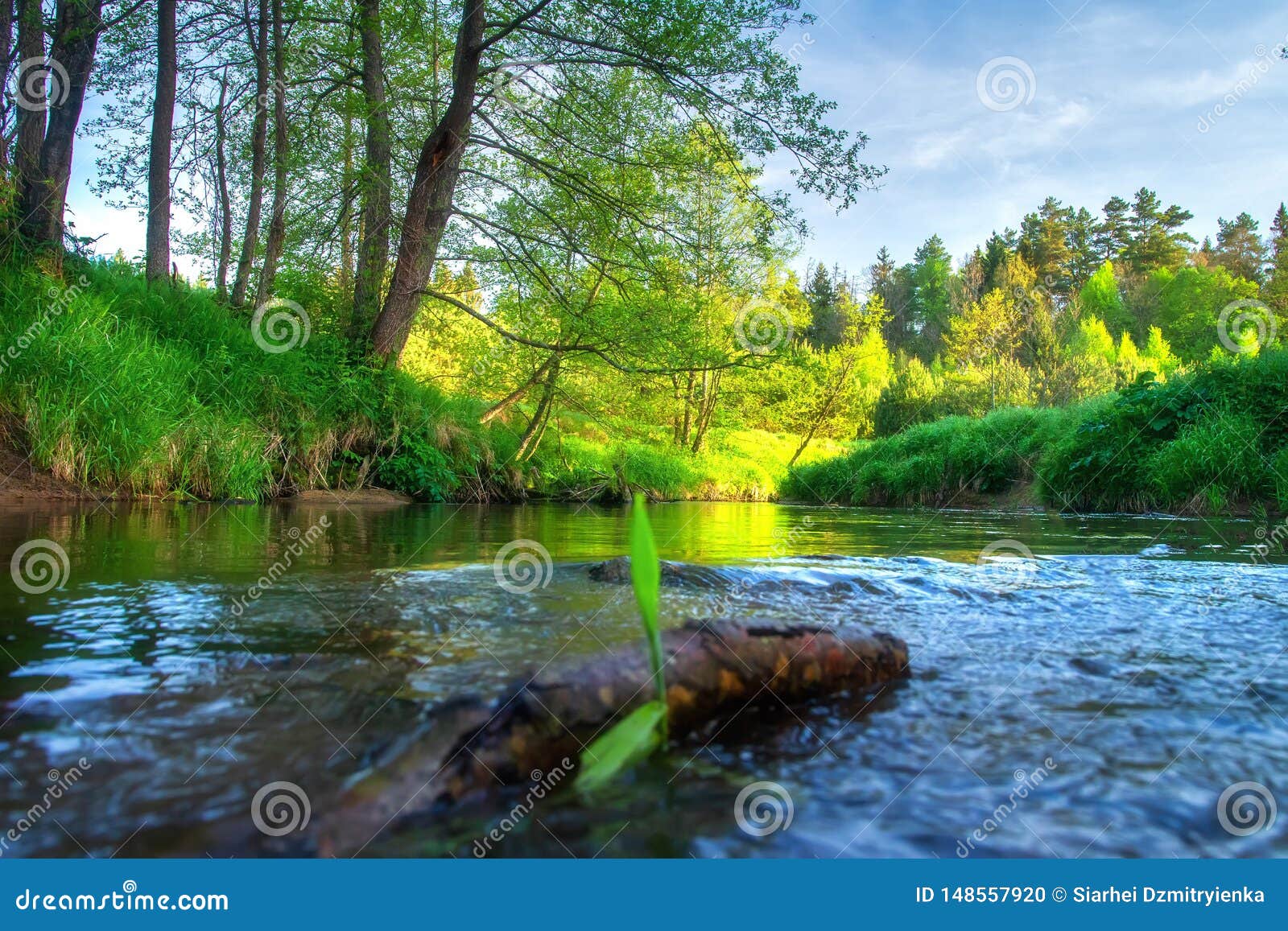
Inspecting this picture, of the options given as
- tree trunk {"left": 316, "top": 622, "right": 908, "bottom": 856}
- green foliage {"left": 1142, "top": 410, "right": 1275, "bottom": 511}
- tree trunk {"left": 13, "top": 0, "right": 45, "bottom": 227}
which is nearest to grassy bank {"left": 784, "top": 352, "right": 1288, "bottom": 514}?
green foliage {"left": 1142, "top": 410, "right": 1275, "bottom": 511}

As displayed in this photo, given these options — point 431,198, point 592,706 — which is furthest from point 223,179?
point 592,706

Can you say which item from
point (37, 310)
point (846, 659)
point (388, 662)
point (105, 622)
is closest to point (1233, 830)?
point (846, 659)

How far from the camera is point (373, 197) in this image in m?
9.55

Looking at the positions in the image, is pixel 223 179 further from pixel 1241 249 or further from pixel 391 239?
pixel 1241 249

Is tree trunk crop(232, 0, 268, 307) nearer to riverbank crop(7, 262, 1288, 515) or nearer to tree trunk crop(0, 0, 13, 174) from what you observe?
riverbank crop(7, 262, 1288, 515)

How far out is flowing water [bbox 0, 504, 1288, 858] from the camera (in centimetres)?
99

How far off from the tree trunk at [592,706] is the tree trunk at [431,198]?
8733 millimetres

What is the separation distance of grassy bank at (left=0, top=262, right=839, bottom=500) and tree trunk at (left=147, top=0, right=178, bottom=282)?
528 millimetres

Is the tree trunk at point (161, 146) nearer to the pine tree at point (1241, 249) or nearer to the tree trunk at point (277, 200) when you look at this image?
the tree trunk at point (277, 200)

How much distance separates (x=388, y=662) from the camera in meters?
1.54

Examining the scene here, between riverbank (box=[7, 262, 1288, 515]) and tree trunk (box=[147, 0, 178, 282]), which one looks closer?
riverbank (box=[7, 262, 1288, 515])

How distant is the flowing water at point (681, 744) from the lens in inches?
39.2

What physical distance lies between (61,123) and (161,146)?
139 centimetres

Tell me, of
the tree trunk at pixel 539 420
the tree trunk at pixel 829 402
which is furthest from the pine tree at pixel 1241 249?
the tree trunk at pixel 539 420
